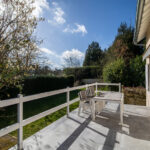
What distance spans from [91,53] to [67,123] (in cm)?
2433

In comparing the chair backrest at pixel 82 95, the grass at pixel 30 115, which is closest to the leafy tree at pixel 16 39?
the grass at pixel 30 115

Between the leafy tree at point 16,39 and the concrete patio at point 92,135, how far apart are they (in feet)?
4.77

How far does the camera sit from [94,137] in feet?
9.52

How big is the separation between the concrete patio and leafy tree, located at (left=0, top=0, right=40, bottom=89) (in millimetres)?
1454

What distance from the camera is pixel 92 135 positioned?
3004mm

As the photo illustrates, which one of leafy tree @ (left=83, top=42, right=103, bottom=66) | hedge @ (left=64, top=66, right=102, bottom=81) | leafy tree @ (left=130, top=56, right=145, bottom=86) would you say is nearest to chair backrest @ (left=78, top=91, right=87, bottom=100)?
leafy tree @ (left=130, top=56, right=145, bottom=86)

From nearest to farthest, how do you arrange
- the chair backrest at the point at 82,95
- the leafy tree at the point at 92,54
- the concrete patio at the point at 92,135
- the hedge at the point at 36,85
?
the concrete patio at the point at 92,135 → the chair backrest at the point at 82,95 → the hedge at the point at 36,85 → the leafy tree at the point at 92,54

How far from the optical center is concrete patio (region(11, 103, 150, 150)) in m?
2.53

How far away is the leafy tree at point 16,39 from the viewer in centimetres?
256

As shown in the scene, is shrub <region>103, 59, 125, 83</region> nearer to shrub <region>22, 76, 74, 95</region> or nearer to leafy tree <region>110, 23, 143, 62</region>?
leafy tree <region>110, 23, 143, 62</region>

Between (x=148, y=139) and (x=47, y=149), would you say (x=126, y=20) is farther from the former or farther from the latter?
(x=47, y=149)

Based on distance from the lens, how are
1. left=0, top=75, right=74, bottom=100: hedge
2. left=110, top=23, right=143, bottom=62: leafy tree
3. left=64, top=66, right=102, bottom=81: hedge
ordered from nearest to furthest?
left=0, top=75, right=74, bottom=100: hedge, left=110, top=23, right=143, bottom=62: leafy tree, left=64, top=66, right=102, bottom=81: hedge

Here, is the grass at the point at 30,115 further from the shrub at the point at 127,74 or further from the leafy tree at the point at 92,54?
the leafy tree at the point at 92,54

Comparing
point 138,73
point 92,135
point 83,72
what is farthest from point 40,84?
point 83,72
